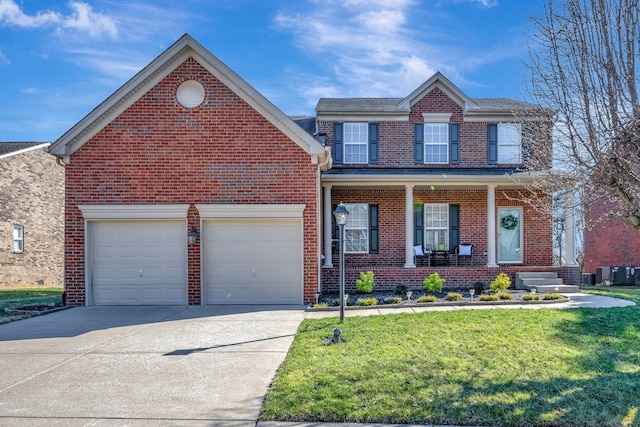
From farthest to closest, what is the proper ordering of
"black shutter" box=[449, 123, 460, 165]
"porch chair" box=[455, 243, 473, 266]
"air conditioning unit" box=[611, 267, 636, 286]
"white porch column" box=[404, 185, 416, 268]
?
"air conditioning unit" box=[611, 267, 636, 286] < "black shutter" box=[449, 123, 460, 165] < "porch chair" box=[455, 243, 473, 266] < "white porch column" box=[404, 185, 416, 268]

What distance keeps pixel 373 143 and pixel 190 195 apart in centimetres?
752

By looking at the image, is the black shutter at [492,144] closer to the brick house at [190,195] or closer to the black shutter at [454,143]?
the black shutter at [454,143]

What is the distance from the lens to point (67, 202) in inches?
434

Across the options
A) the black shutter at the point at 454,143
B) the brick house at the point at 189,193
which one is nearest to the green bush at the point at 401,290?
the brick house at the point at 189,193

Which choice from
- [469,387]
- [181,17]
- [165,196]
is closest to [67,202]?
[165,196]

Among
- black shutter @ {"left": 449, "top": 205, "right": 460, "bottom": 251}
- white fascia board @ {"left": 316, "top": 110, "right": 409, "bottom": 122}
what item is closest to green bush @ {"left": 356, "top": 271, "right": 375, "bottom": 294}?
black shutter @ {"left": 449, "top": 205, "right": 460, "bottom": 251}

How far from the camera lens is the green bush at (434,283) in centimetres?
1260

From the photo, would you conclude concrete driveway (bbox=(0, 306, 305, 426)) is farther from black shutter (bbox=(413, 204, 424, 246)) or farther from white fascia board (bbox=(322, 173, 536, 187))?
black shutter (bbox=(413, 204, 424, 246))

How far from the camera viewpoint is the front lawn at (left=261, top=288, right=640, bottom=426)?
4.31 m

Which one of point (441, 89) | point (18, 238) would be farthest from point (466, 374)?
point (18, 238)

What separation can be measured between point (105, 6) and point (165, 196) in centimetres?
465

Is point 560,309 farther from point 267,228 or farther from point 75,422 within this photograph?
point 75,422

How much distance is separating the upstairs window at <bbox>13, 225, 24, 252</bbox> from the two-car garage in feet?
38.4

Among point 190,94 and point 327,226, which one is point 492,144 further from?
point 190,94
